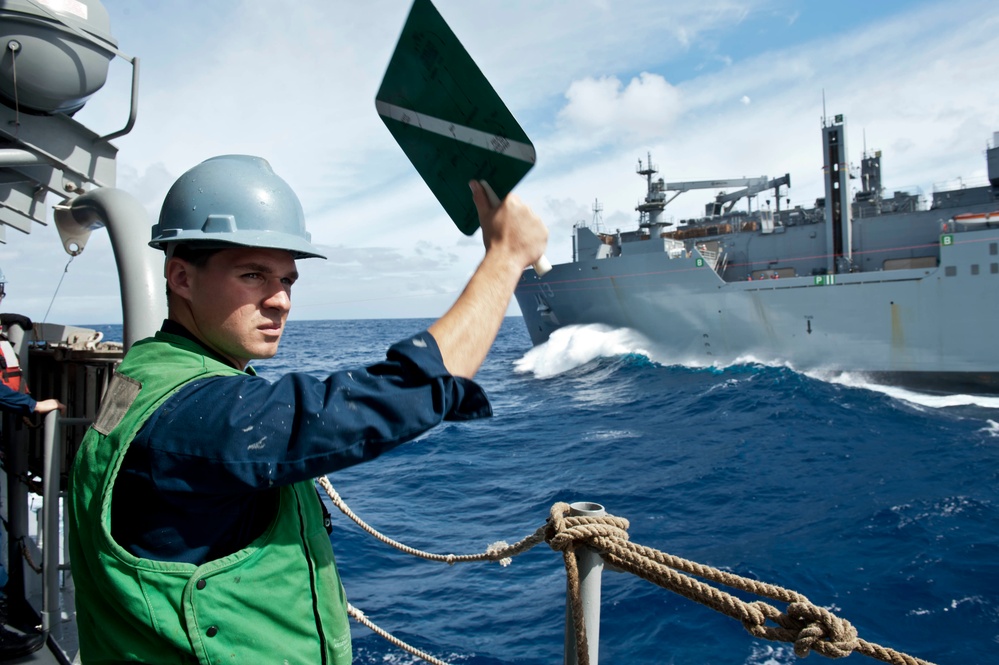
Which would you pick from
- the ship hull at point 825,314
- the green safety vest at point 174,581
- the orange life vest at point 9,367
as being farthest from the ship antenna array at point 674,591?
the ship hull at point 825,314

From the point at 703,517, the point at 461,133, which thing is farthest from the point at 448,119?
the point at 703,517

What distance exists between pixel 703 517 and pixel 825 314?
14.9 metres

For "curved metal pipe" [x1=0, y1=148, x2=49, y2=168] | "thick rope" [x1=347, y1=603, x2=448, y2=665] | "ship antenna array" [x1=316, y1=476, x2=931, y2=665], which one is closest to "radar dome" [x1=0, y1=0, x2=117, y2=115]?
"curved metal pipe" [x1=0, y1=148, x2=49, y2=168]

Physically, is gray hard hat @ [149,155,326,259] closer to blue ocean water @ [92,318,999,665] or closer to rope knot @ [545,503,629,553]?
rope knot @ [545,503,629,553]

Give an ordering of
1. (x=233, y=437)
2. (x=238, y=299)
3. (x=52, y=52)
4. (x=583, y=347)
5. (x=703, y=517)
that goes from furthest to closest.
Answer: (x=583, y=347) < (x=703, y=517) < (x=52, y=52) < (x=238, y=299) < (x=233, y=437)

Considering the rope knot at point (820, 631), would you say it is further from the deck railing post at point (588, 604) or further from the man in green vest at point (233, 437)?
the man in green vest at point (233, 437)

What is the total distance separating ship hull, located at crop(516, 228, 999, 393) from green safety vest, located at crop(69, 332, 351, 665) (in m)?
22.5

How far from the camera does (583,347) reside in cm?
2634

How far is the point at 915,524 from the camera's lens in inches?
322

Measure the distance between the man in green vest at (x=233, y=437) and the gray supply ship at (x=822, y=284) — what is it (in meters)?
22.0

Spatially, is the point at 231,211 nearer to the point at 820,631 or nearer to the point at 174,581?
the point at 174,581

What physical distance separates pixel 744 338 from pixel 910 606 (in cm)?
1731

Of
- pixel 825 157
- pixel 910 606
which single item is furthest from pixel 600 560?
pixel 825 157

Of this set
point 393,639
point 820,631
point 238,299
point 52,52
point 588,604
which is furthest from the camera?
point 52,52
